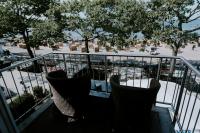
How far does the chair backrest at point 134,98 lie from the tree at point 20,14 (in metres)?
10.9

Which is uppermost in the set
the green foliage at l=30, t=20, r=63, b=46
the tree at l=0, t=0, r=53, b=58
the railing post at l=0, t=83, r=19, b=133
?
the tree at l=0, t=0, r=53, b=58

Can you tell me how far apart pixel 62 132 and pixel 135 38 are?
8.69 metres

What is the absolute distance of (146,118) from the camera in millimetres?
2180

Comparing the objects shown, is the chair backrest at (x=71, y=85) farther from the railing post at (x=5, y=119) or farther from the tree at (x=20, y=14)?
the tree at (x=20, y=14)

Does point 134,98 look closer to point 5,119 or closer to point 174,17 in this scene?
point 5,119

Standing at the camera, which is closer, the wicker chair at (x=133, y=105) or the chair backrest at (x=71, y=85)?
the wicker chair at (x=133, y=105)

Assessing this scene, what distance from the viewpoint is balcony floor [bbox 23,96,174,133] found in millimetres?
2594

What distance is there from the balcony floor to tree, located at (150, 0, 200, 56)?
303 inches

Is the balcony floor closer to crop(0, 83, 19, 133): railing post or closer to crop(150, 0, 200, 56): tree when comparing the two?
crop(0, 83, 19, 133): railing post

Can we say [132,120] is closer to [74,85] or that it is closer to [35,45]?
[74,85]

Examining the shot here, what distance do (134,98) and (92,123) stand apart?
3.36ft

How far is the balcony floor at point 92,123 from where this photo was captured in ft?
8.51

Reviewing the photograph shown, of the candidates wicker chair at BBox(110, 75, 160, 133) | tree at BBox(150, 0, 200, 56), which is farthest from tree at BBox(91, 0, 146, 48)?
wicker chair at BBox(110, 75, 160, 133)

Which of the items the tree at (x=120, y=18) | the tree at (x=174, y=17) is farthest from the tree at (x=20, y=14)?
the tree at (x=174, y=17)
